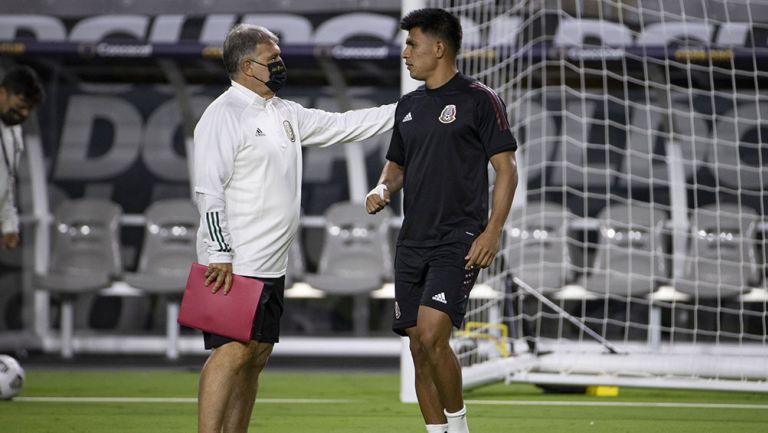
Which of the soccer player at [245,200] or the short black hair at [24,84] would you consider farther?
the short black hair at [24,84]

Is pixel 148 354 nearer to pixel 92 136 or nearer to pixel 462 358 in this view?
pixel 92 136

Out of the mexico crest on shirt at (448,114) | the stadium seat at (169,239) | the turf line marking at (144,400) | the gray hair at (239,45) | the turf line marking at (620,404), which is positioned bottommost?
the turf line marking at (144,400)

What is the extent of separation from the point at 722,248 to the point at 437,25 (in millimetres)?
7088

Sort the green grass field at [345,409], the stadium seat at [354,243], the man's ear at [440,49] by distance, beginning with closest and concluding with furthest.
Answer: the man's ear at [440,49], the green grass field at [345,409], the stadium seat at [354,243]

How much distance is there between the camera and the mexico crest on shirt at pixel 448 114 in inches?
209

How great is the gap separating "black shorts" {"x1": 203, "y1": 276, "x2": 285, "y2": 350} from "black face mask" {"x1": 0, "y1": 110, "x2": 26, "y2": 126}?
12.8 ft

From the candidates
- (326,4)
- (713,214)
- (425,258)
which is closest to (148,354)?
(326,4)

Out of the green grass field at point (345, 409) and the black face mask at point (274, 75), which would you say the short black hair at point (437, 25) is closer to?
the black face mask at point (274, 75)

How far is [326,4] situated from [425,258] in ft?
25.3

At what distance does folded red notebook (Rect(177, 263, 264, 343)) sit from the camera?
4848 mm

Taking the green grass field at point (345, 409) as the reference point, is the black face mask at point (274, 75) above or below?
above

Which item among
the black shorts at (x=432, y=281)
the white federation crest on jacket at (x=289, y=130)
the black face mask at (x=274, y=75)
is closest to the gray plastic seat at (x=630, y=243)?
the black shorts at (x=432, y=281)

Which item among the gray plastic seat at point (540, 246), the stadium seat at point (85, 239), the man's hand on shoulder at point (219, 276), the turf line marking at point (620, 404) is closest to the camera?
the man's hand on shoulder at point (219, 276)

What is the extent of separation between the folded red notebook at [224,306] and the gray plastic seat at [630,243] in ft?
23.2
